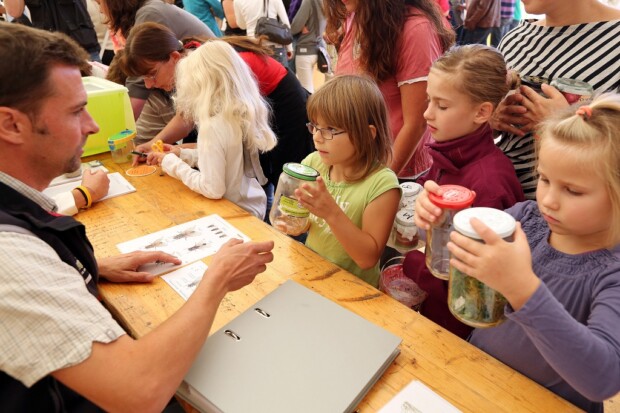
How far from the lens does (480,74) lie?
129 cm

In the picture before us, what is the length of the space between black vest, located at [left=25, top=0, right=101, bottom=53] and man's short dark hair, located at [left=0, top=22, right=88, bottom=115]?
332 centimetres

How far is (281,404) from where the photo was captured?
832mm

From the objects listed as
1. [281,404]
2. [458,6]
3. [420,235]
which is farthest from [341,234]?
[458,6]

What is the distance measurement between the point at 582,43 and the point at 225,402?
1.38 metres

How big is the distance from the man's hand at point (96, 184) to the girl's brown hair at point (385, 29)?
123 cm

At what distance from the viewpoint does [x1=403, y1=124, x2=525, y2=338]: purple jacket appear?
125cm

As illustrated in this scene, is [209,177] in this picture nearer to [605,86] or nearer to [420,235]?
[420,235]

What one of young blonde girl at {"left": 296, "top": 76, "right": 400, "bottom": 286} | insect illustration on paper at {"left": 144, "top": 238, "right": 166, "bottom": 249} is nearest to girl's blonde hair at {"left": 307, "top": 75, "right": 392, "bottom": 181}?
young blonde girl at {"left": 296, "top": 76, "right": 400, "bottom": 286}

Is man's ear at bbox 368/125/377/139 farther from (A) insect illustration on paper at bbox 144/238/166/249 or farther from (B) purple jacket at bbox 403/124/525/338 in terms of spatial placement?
(A) insect illustration on paper at bbox 144/238/166/249

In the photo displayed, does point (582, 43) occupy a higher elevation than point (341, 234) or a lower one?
higher

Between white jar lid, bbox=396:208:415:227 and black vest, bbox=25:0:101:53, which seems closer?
white jar lid, bbox=396:208:415:227

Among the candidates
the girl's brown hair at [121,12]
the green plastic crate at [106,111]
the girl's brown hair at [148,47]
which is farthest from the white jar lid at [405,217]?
the girl's brown hair at [121,12]

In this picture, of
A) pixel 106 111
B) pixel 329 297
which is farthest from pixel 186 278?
pixel 106 111

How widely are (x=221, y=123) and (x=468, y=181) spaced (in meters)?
1.07
